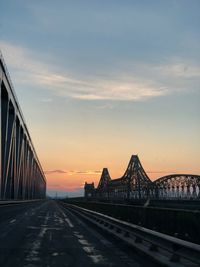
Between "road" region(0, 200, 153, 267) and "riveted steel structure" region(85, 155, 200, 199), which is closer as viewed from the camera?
"road" region(0, 200, 153, 267)

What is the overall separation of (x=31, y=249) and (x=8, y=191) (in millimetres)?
71375

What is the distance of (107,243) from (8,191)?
2722 inches

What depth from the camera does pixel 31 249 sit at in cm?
1652

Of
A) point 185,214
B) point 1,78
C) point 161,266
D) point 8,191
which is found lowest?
point 161,266

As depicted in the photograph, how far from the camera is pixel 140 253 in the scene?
15250 millimetres

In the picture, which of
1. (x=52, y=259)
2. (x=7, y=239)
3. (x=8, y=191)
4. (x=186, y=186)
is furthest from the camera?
(x=186, y=186)

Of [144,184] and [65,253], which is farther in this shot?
[144,184]

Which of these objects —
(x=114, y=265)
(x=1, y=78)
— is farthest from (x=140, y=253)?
(x=1, y=78)

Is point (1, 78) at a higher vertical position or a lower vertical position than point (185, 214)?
higher

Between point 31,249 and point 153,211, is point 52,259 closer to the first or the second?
point 31,249

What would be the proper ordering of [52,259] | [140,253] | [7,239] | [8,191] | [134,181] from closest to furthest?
[52,259], [140,253], [7,239], [8,191], [134,181]

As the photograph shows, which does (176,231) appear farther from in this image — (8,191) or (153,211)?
(8,191)

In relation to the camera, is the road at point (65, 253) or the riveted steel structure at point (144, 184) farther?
the riveted steel structure at point (144, 184)

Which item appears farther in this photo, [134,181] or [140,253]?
[134,181]
